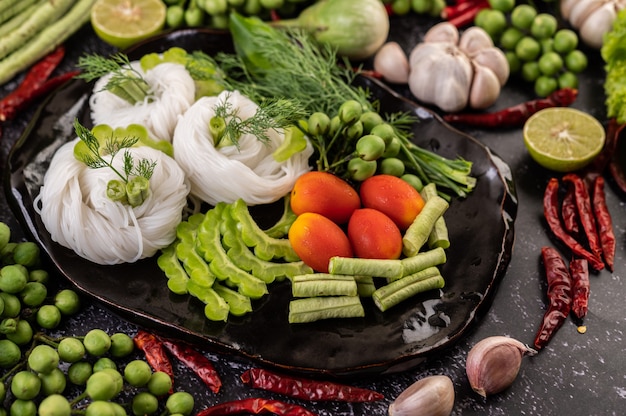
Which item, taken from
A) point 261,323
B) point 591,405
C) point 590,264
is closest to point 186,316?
point 261,323

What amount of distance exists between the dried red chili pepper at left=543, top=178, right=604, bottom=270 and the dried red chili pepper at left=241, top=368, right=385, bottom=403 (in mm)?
1350

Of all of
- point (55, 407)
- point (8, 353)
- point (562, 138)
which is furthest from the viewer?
point (562, 138)

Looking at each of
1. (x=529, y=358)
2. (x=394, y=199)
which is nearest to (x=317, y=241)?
(x=394, y=199)

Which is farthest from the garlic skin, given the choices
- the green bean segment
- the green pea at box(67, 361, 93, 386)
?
the green pea at box(67, 361, 93, 386)

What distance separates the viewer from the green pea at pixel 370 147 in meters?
3.31

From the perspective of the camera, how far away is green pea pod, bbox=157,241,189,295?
3.18 metres

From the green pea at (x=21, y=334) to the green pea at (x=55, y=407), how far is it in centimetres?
53

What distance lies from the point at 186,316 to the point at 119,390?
1.47ft

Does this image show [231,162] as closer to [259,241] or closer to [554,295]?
[259,241]

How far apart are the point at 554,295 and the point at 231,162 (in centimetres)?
171

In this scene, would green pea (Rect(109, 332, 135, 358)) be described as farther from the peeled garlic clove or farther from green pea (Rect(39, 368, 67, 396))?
the peeled garlic clove

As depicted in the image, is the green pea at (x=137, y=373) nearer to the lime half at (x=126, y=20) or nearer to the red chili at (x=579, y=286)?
the red chili at (x=579, y=286)

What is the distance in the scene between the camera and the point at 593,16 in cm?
450

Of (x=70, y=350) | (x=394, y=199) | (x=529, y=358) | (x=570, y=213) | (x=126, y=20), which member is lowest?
(x=529, y=358)
